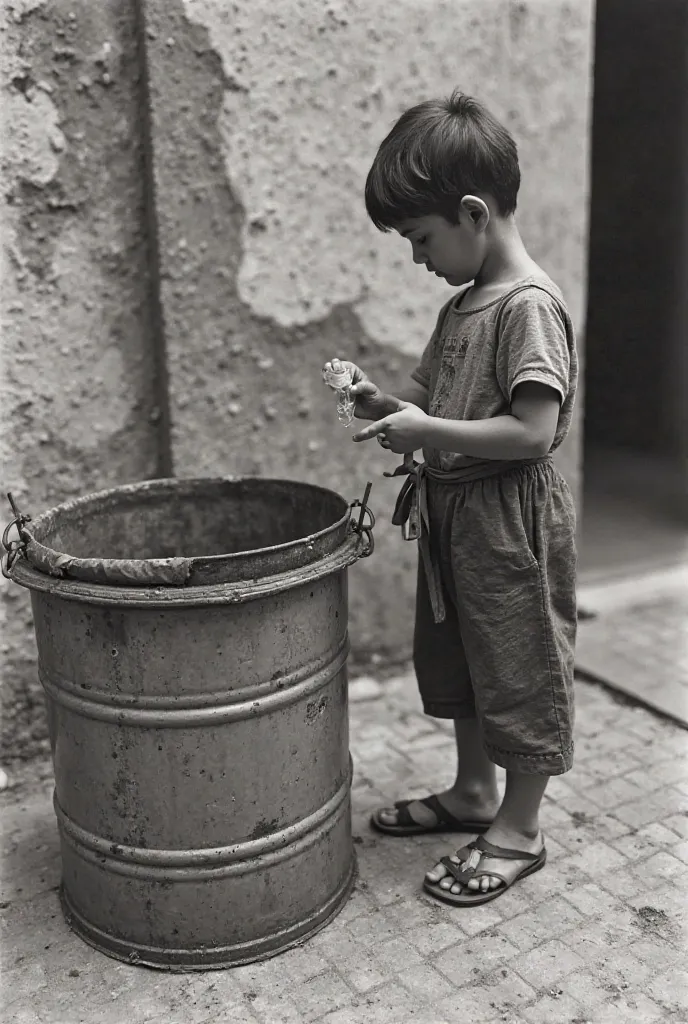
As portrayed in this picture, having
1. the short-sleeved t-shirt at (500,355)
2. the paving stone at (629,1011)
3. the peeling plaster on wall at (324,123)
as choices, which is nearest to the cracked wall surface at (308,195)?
the peeling plaster on wall at (324,123)

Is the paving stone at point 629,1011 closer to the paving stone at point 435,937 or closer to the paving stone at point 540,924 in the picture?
Answer: the paving stone at point 540,924

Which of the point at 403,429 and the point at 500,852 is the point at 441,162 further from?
the point at 500,852

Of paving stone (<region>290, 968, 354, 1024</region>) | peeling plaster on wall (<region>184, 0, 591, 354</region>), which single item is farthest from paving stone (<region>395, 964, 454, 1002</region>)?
peeling plaster on wall (<region>184, 0, 591, 354</region>)

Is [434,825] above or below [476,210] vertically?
below

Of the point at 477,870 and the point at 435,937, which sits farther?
the point at 477,870

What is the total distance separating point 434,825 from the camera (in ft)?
8.88

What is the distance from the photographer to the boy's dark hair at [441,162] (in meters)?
2.12

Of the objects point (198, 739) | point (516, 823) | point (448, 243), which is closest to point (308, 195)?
point (448, 243)

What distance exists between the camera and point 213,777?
208 cm

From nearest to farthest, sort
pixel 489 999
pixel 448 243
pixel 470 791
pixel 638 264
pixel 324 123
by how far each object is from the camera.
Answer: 1. pixel 489 999
2. pixel 448 243
3. pixel 470 791
4. pixel 324 123
5. pixel 638 264

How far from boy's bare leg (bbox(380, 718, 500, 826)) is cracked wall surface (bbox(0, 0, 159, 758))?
132 cm

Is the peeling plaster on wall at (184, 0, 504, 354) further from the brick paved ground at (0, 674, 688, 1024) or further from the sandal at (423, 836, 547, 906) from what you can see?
the sandal at (423, 836, 547, 906)

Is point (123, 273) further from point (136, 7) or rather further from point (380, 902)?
point (380, 902)

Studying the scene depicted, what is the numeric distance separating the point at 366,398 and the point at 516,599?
1.99ft
